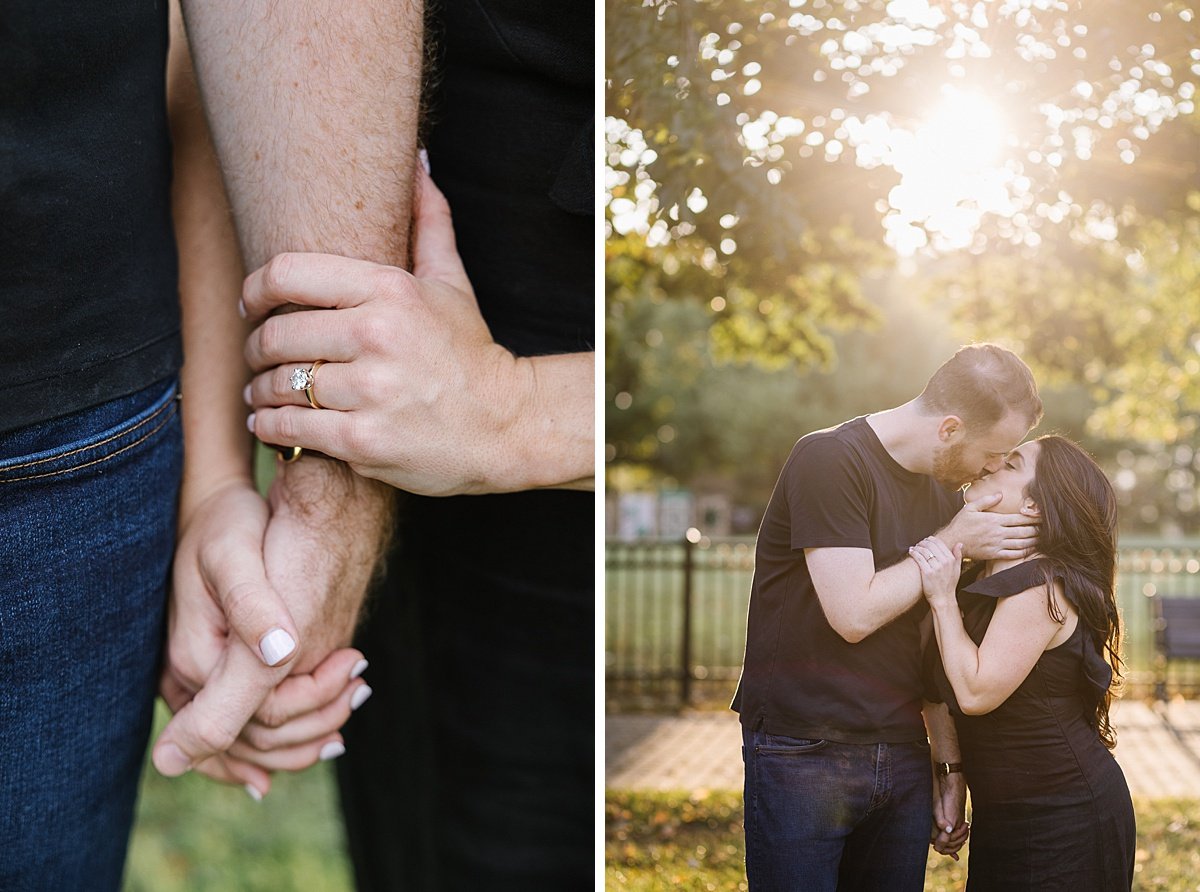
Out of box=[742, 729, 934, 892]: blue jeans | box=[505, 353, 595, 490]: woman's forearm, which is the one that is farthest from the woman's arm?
box=[505, 353, 595, 490]: woman's forearm

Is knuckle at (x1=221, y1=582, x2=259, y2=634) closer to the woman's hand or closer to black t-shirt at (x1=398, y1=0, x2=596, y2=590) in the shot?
black t-shirt at (x1=398, y1=0, x2=596, y2=590)

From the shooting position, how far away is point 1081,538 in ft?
4.11

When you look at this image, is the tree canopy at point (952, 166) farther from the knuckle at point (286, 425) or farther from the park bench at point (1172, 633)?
the knuckle at point (286, 425)

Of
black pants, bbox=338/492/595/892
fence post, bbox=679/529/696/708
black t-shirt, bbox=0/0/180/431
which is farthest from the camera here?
fence post, bbox=679/529/696/708

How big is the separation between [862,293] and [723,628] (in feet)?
2.57

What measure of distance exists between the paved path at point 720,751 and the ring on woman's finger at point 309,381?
796 millimetres

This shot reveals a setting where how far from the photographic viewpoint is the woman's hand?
4.09 feet

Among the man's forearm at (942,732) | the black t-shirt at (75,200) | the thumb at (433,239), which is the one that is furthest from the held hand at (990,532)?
the black t-shirt at (75,200)

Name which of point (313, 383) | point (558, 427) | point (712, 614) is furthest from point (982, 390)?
point (712, 614)

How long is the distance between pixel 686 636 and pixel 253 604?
1563 mm

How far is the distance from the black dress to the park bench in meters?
0.27

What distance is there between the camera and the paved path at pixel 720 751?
51.4 inches

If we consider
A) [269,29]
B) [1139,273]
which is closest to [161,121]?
[269,29]

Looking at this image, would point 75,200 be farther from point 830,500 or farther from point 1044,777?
point 1044,777
